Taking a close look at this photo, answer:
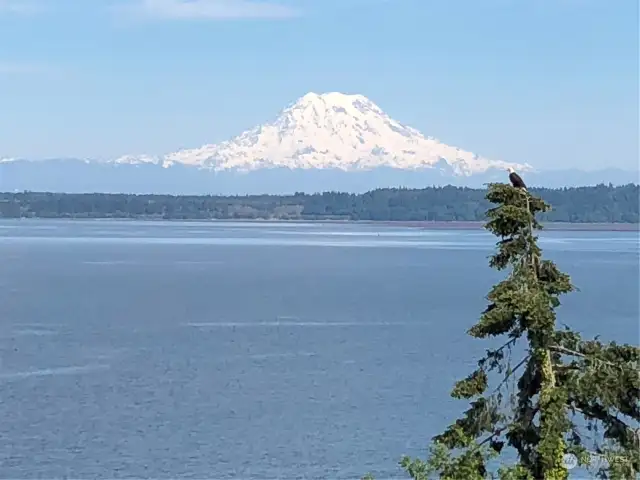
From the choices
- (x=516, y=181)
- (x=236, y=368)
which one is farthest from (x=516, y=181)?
(x=236, y=368)

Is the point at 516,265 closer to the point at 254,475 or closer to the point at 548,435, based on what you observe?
the point at 548,435

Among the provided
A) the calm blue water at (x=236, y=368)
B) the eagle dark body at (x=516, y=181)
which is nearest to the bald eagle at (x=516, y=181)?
the eagle dark body at (x=516, y=181)

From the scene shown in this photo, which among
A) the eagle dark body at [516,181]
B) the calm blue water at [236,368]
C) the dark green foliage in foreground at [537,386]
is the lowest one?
the calm blue water at [236,368]

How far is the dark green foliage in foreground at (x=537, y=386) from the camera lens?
891 cm

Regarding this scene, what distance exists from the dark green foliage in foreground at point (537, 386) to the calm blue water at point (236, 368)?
11.5 meters

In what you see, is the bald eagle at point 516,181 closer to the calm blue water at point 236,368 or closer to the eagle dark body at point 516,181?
the eagle dark body at point 516,181

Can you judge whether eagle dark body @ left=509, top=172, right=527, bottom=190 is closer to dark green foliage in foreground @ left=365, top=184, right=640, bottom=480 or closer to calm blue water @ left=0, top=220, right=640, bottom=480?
dark green foliage in foreground @ left=365, top=184, right=640, bottom=480

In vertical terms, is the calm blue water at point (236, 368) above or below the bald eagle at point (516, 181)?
below

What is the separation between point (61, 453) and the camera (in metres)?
22.8

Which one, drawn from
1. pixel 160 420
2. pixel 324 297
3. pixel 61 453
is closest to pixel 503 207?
pixel 61 453

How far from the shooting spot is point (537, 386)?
31.1 ft

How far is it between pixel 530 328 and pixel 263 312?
41.1m

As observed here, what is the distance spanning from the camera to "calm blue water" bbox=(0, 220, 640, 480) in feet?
75.2

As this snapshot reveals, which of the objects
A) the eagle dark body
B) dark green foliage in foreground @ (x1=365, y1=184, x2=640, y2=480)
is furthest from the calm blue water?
the eagle dark body
